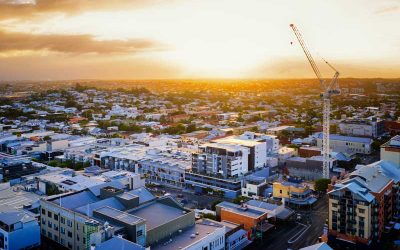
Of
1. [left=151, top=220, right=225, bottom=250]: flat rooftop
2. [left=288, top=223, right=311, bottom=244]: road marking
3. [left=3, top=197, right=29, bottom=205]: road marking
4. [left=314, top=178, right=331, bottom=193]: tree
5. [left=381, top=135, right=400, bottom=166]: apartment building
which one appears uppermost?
[left=381, top=135, right=400, bottom=166]: apartment building

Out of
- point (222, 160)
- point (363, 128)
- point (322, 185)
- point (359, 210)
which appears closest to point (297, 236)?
point (359, 210)

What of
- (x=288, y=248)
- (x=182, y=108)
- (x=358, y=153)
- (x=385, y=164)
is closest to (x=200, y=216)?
(x=288, y=248)

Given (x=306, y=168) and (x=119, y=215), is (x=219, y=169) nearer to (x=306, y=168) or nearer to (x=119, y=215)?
(x=306, y=168)

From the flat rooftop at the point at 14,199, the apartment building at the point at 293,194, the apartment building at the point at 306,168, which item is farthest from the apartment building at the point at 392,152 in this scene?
the flat rooftop at the point at 14,199

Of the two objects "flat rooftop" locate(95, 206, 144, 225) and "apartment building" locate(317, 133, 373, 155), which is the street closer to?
"flat rooftop" locate(95, 206, 144, 225)

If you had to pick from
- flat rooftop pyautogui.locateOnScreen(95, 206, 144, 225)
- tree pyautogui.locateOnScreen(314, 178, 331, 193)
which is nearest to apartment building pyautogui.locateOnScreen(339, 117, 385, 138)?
tree pyautogui.locateOnScreen(314, 178, 331, 193)

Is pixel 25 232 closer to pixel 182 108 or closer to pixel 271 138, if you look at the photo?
pixel 271 138

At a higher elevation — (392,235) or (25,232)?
(25,232)
